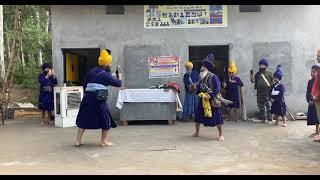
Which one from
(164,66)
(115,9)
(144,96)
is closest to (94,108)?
(144,96)

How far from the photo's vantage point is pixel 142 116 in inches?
450

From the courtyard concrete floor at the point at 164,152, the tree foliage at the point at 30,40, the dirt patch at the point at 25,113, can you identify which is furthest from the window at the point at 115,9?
the tree foliage at the point at 30,40

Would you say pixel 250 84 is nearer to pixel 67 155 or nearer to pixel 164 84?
pixel 164 84

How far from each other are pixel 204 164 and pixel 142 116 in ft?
16.3

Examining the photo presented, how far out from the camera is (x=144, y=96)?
11375mm

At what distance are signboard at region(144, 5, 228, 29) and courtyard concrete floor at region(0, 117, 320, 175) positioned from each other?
10.3 ft

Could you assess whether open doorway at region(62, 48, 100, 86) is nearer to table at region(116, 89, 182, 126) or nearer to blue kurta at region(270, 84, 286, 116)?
table at region(116, 89, 182, 126)

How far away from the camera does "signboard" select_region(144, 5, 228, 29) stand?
12320 mm

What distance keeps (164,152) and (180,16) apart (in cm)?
572

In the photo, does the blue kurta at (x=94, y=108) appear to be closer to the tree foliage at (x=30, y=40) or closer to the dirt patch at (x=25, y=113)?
the dirt patch at (x=25, y=113)

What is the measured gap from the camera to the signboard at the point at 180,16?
1232 cm

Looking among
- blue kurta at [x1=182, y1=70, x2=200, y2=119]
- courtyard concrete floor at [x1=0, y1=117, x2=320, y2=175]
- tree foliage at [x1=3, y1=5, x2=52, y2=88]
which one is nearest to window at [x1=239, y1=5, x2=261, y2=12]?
blue kurta at [x1=182, y1=70, x2=200, y2=119]

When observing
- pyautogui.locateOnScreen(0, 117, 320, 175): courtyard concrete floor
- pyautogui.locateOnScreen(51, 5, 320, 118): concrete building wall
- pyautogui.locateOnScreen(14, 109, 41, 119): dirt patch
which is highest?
pyautogui.locateOnScreen(51, 5, 320, 118): concrete building wall
